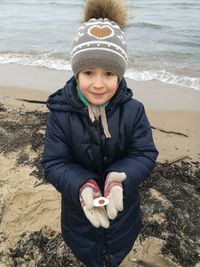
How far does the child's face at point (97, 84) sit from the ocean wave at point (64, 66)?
19.0ft

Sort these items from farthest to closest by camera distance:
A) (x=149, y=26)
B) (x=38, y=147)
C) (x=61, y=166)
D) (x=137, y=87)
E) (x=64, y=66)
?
(x=149, y=26)
(x=64, y=66)
(x=137, y=87)
(x=38, y=147)
(x=61, y=166)

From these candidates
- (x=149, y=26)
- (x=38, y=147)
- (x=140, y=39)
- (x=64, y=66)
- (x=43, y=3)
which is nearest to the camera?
(x=38, y=147)

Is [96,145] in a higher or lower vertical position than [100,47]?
lower

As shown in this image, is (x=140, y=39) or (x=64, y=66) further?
(x=140, y=39)

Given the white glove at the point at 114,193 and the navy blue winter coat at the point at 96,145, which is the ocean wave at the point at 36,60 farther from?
the white glove at the point at 114,193

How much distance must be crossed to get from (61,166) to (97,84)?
1.75 ft

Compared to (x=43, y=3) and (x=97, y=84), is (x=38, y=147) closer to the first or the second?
(x=97, y=84)

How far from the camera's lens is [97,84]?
6.56 ft

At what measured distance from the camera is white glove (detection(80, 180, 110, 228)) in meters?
1.88

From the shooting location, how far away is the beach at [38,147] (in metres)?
3.52

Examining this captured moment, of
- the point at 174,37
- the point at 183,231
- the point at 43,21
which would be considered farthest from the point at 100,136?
the point at 43,21

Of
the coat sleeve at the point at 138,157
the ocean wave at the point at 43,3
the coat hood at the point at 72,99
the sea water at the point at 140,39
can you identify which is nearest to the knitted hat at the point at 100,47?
the coat hood at the point at 72,99

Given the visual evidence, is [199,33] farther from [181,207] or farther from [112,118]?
[112,118]

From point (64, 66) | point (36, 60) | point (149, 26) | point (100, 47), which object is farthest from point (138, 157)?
point (149, 26)
